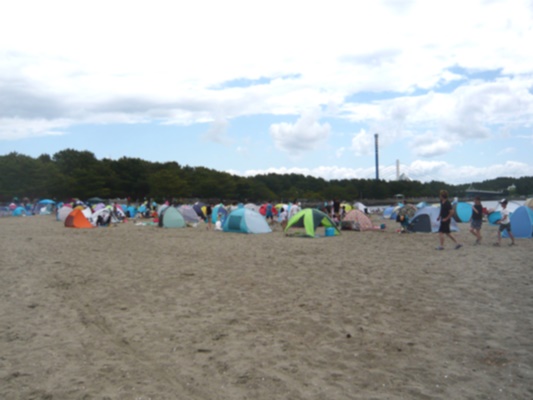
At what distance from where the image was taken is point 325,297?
7512 mm

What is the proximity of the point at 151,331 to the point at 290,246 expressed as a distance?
9.42 meters

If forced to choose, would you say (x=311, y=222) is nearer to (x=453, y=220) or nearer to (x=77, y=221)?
(x=453, y=220)

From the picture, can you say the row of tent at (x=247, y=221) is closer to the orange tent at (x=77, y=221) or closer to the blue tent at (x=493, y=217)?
the orange tent at (x=77, y=221)

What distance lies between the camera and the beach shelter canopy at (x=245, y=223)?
67.6ft

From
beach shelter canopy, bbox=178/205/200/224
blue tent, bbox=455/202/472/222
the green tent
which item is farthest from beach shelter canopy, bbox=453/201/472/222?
beach shelter canopy, bbox=178/205/200/224

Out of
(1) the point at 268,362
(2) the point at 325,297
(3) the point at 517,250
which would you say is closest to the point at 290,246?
(3) the point at 517,250

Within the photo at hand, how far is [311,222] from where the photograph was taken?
18.6 metres

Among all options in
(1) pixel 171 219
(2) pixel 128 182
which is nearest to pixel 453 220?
(1) pixel 171 219

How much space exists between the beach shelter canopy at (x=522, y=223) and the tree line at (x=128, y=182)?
5971 centimetres

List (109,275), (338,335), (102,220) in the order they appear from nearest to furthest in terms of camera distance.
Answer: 1. (338,335)
2. (109,275)
3. (102,220)

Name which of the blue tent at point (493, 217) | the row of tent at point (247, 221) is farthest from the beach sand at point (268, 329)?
the blue tent at point (493, 217)

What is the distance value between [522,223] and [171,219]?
16557mm

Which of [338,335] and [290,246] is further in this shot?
[290,246]

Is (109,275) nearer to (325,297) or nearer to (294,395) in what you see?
(325,297)
